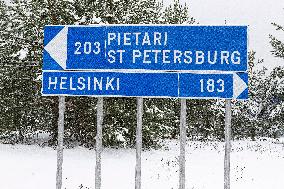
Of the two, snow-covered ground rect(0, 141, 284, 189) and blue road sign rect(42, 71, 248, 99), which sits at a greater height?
blue road sign rect(42, 71, 248, 99)

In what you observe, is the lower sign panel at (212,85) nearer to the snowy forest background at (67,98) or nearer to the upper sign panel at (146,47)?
the upper sign panel at (146,47)

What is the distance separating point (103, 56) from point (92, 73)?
0.40 metres

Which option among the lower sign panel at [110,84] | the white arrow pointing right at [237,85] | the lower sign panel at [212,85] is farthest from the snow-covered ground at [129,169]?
the white arrow pointing right at [237,85]

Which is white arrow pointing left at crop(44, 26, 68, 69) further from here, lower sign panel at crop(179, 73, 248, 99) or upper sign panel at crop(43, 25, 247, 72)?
lower sign panel at crop(179, 73, 248, 99)

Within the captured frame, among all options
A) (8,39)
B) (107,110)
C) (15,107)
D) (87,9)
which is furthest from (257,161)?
(8,39)

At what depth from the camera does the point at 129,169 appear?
16.9 metres

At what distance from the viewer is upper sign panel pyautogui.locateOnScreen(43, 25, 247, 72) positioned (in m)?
8.28

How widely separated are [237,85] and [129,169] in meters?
9.46

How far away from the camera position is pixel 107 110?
20.3m

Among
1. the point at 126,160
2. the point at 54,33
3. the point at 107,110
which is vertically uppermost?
the point at 54,33

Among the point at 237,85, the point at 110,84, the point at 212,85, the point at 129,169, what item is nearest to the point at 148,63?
the point at 110,84

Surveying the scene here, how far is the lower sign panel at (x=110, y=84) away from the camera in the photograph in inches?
332

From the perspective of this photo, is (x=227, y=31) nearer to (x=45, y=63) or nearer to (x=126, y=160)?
(x=45, y=63)

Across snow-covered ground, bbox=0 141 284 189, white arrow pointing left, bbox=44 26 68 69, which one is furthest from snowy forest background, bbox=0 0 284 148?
white arrow pointing left, bbox=44 26 68 69
